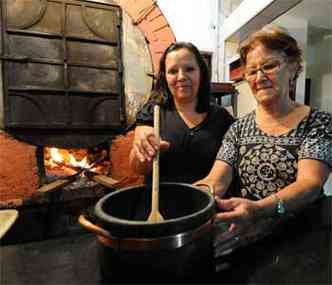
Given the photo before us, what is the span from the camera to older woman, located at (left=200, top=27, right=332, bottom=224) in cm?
68

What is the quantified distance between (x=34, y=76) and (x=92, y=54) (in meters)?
0.43

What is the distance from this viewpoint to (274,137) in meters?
0.73

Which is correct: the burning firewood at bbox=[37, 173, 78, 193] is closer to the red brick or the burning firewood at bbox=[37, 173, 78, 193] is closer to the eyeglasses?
the red brick

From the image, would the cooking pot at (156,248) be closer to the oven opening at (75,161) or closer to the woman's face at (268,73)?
the woman's face at (268,73)

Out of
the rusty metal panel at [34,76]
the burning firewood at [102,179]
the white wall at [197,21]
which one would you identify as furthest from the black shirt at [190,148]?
the white wall at [197,21]

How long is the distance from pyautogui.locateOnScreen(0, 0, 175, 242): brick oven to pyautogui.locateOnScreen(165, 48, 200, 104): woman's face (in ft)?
3.32

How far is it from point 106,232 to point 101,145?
173 centimetres

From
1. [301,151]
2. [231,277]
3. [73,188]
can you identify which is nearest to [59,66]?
[73,188]

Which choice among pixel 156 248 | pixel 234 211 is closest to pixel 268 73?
pixel 234 211

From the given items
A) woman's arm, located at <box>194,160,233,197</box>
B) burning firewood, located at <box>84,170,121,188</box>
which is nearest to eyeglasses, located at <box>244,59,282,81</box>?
woman's arm, located at <box>194,160,233,197</box>

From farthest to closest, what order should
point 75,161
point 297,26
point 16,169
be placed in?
1. point 297,26
2. point 75,161
3. point 16,169

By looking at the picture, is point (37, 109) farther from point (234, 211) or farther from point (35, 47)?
A: point (234, 211)

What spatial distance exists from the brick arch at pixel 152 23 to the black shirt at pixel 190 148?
3.92 ft

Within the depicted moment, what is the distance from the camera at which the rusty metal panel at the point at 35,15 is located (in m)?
1.72
